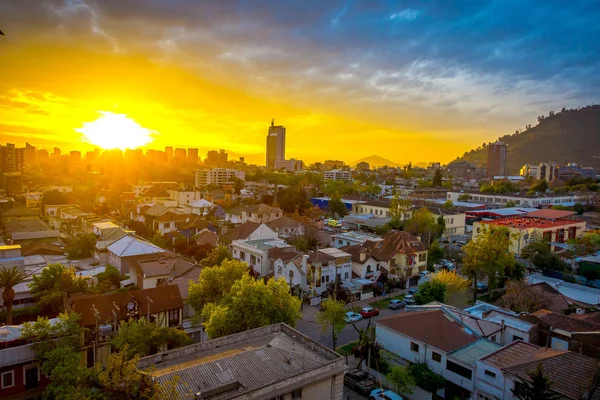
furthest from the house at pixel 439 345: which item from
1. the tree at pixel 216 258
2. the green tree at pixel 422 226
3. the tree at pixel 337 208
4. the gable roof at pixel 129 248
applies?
the tree at pixel 337 208

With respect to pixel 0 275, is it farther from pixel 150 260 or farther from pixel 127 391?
pixel 127 391

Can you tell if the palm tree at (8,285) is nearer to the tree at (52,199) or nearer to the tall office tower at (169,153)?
the tree at (52,199)

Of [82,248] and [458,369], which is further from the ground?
[82,248]

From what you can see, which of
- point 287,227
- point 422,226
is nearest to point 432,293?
point 287,227

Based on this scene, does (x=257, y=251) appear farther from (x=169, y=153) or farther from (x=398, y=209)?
(x=169, y=153)

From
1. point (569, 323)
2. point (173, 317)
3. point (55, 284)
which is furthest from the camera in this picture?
point (55, 284)

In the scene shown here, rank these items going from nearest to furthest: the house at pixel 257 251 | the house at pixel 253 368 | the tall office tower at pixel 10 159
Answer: the house at pixel 253 368 → the house at pixel 257 251 → the tall office tower at pixel 10 159
